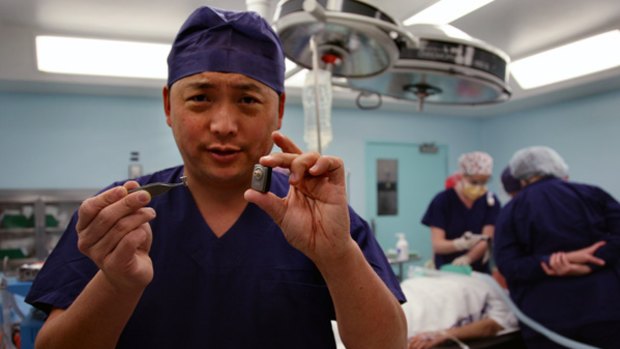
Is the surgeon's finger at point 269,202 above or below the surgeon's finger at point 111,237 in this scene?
above

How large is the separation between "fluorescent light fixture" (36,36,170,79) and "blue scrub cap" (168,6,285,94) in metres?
2.38

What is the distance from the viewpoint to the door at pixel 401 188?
482cm

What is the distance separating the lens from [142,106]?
4016 millimetres

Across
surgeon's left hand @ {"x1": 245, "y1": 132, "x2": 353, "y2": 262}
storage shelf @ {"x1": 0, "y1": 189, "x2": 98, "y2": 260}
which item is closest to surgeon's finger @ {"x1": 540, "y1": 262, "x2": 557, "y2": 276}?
surgeon's left hand @ {"x1": 245, "y1": 132, "x2": 353, "y2": 262}

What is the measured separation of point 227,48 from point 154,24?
236 centimetres

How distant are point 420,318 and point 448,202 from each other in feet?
3.09

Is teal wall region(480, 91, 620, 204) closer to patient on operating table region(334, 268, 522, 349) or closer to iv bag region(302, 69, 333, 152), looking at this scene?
patient on operating table region(334, 268, 522, 349)

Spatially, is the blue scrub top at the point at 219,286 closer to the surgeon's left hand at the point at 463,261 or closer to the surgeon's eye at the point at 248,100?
the surgeon's eye at the point at 248,100

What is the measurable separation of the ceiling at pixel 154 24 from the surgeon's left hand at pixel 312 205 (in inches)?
68.8

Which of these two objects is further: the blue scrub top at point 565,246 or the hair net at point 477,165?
the hair net at point 477,165

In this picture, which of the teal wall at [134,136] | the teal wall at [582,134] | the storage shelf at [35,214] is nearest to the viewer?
the storage shelf at [35,214]

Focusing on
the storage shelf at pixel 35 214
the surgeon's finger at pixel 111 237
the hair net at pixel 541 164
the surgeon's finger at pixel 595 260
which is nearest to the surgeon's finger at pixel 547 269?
the surgeon's finger at pixel 595 260

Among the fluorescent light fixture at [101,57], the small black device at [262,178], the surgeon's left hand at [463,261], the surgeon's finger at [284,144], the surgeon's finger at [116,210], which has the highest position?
the fluorescent light fixture at [101,57]

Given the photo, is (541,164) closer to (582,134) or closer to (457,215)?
(457,215)
